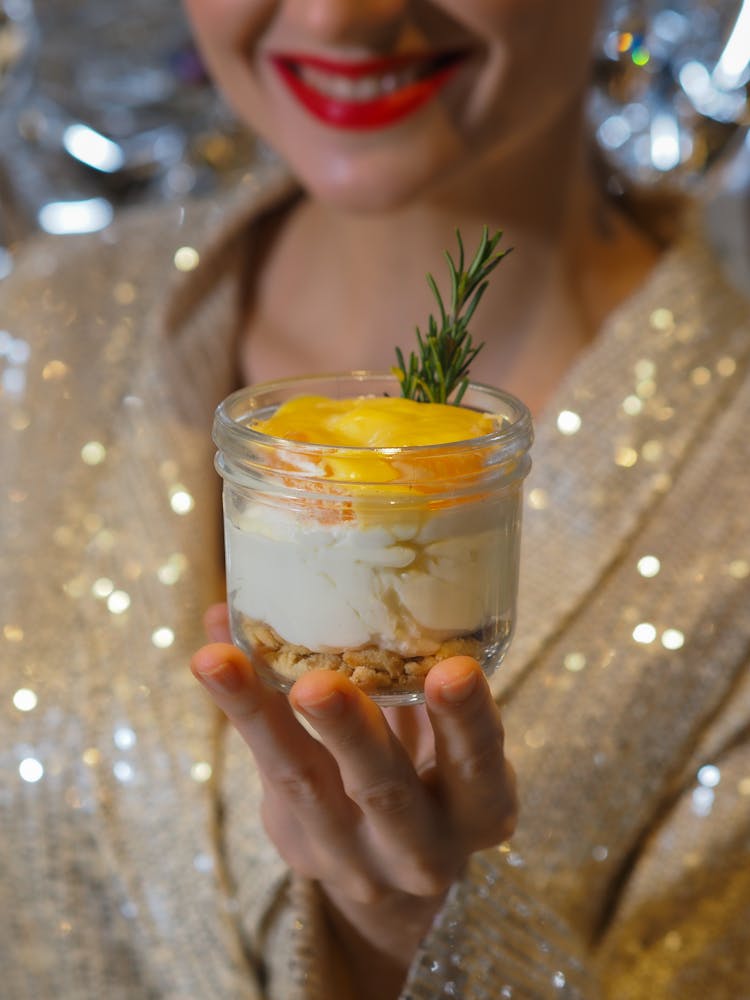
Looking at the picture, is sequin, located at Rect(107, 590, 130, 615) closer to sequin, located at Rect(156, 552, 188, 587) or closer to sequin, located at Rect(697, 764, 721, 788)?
sequin, located at Rect(156, 552, 188, 587)

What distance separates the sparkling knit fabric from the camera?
0.75 metres

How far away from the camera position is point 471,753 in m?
0.46

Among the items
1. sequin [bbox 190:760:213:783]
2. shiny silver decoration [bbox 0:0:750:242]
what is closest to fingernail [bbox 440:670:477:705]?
sequin [bbox 190:760:213:783]

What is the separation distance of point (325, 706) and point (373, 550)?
0.06 m

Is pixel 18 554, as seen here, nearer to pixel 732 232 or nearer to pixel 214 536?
pixel 214 536

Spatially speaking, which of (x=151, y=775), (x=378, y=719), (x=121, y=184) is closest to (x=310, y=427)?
(x=378, y=719)

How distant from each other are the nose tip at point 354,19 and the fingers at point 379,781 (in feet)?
1.65

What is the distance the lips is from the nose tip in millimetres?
22

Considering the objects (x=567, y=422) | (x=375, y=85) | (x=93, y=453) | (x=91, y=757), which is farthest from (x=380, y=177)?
(x=91, y=757)

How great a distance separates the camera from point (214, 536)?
2.91 ft

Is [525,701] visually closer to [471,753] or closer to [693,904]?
[693,904]

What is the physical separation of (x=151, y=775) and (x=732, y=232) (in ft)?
4.05

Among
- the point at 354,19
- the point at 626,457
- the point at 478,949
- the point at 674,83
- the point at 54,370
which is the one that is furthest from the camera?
the point at 674,83

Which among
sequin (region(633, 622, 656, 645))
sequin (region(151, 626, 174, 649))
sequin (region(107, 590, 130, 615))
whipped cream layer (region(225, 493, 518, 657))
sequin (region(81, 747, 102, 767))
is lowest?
sequin (region(81, 747, 102, 767))
